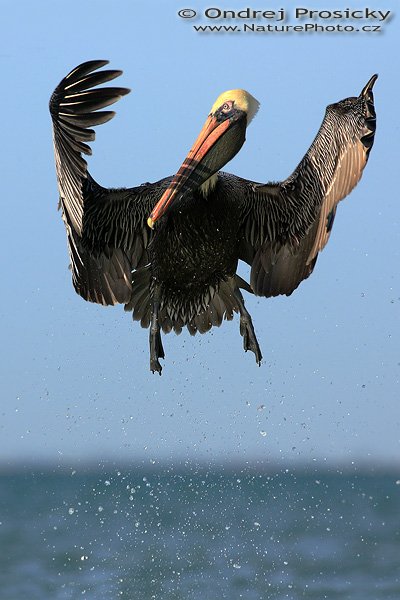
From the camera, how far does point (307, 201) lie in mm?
→ 8875

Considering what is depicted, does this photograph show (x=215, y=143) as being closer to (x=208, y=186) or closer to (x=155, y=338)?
(x=208, y=186)

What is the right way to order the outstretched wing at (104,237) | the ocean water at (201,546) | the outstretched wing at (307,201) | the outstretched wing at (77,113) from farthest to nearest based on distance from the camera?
the ocean water at (201,546) → the outstretched wing at (104,237) → the outstretched wing at (307,201) → the outstretched wing at (77,113)

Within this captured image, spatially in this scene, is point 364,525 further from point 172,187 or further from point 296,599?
point 172,187

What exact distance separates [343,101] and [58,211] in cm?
197

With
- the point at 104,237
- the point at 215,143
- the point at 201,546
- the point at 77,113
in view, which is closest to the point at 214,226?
the point at 215,143

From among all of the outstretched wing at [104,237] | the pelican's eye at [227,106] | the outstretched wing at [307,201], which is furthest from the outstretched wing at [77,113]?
the outstretched wing at [307,201]

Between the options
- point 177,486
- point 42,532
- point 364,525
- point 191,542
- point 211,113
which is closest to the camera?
point 211,113

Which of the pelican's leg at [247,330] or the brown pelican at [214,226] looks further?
the pelican's leg at [247,330]

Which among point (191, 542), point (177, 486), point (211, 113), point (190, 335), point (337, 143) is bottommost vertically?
point (190, 335)

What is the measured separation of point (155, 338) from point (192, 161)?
121 centimetres

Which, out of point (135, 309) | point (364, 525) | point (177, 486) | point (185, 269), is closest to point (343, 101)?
point (185, 269)

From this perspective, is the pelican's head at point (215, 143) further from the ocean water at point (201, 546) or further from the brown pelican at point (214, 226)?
the ocean water at point (201, 546)

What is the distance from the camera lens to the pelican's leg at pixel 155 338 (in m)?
8.77

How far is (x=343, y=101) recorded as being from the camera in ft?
28.0
